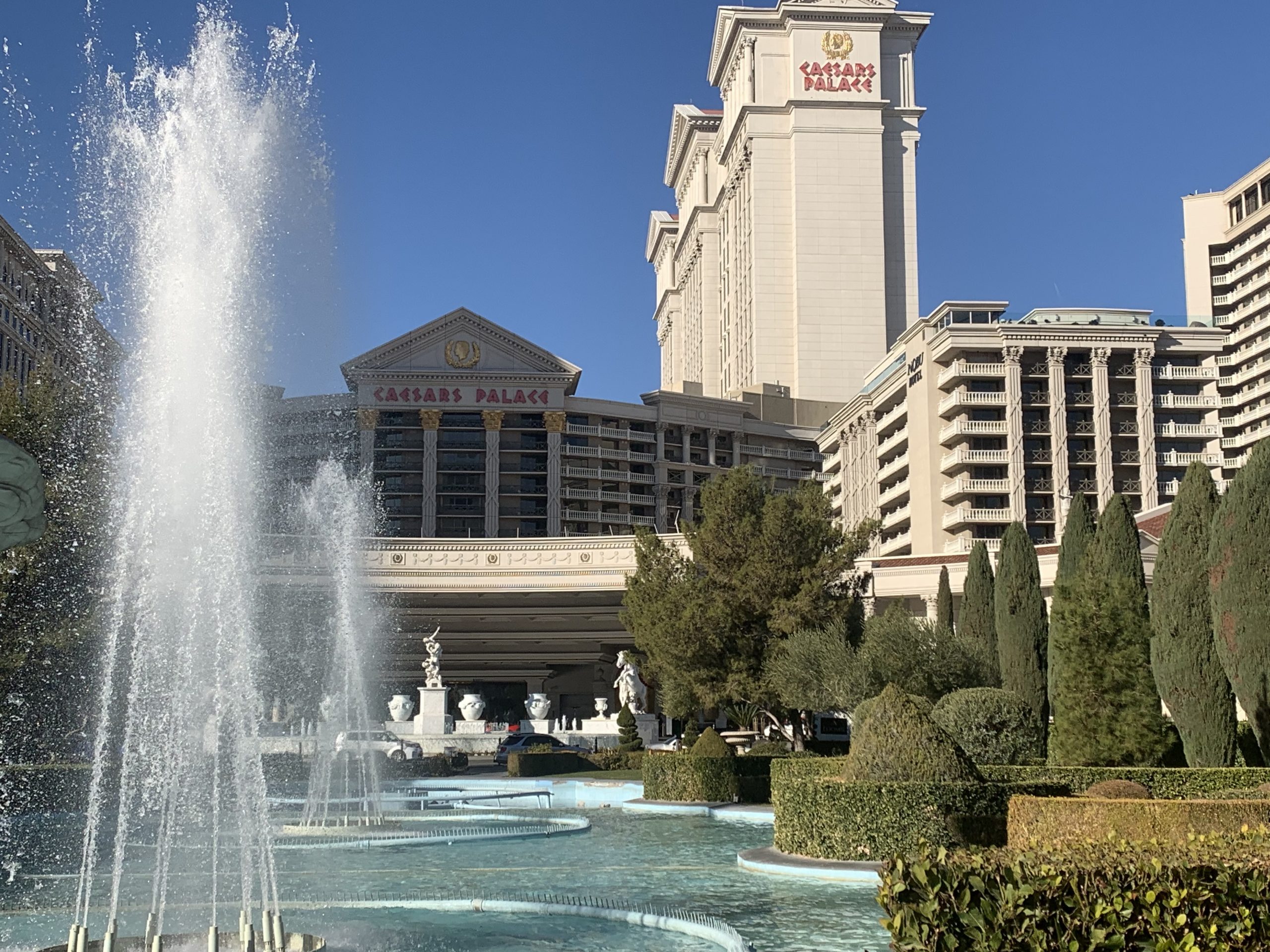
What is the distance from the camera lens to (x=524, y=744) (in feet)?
158

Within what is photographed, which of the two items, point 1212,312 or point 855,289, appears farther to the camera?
point 1212,312

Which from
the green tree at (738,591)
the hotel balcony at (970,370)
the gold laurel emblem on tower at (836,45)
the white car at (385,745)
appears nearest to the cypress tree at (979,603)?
the green tree at (738,591)

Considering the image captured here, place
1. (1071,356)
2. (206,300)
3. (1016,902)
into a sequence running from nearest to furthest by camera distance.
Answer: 1. (1016,902)
2. (206,300)
3. (1071,356)

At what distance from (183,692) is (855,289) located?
294 feet

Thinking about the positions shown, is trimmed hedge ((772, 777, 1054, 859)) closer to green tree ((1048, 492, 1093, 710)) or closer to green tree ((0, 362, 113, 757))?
green tree ((1048, 492, 1093, 710))

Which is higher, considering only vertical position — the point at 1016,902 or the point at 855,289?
the point at 855,289

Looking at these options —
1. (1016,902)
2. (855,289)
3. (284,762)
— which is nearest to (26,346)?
(284,762)

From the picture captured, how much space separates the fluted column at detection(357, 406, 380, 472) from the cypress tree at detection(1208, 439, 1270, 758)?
7045 centimetres

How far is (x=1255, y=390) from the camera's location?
103 metres

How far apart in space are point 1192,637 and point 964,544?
162ft

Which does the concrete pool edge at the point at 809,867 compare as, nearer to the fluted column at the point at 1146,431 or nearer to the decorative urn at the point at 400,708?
the decorative urn at the point at 400,708

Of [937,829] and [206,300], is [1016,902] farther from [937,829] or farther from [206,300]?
[206,300]

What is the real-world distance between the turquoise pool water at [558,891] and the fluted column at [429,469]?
6576 centimetres

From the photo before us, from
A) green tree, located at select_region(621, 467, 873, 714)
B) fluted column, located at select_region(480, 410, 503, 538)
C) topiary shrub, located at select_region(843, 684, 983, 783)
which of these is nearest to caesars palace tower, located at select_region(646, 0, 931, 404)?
fluted column, located at select_region(480, 410, 503, 538)
